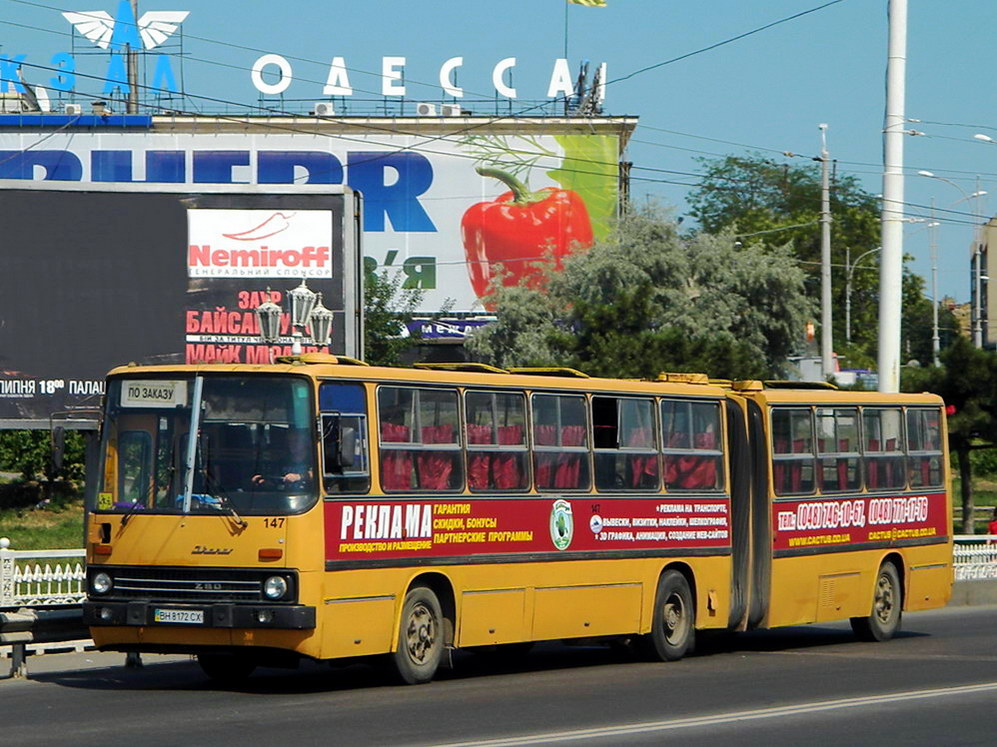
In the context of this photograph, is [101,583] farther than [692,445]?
No

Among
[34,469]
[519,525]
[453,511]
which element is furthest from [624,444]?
[34,469]

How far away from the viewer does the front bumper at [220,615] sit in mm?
12711

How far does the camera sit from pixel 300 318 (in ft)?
75.5

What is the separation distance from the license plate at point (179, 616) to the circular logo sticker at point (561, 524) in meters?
3.91

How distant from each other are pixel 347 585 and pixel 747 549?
6484 millimetres

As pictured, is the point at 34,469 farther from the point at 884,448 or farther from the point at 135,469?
the point at 135,469

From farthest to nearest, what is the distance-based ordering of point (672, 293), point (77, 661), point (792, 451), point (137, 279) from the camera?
point (672, 293), point (137, 279), point (792, 451), point (77, 661)

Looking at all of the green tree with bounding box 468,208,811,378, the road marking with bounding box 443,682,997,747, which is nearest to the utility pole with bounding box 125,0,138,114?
the green tree with bounding box 468,208,811,378

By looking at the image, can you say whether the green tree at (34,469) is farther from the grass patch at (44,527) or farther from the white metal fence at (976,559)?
the white metal fence at (976,559)

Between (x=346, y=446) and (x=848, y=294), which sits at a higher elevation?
(x=848, y=294)

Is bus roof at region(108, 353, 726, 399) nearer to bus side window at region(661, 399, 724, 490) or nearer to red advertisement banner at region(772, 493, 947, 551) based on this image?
bus side window at region(661, 399, 724, 490)

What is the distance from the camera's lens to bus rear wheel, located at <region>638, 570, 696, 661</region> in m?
17.1

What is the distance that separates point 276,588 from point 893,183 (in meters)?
16.1

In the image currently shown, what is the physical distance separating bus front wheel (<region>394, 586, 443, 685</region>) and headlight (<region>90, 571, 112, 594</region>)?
232 cm
